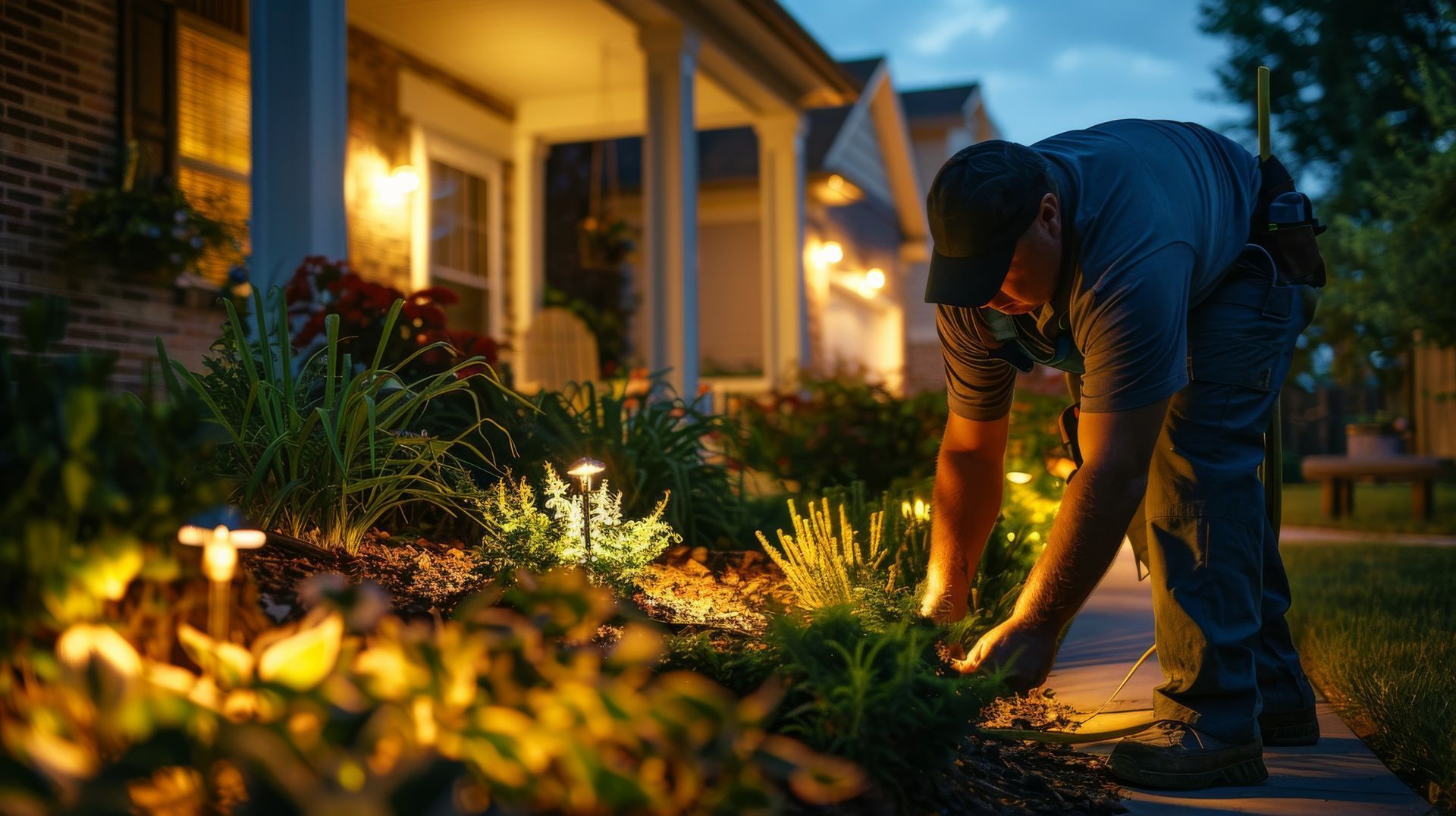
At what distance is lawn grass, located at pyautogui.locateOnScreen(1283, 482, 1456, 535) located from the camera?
8305 mm

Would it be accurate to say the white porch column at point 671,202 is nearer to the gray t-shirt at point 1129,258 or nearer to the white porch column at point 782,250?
the white porch column at point 782,250

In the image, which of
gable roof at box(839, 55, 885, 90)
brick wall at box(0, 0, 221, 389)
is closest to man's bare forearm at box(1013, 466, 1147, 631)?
brick wall at box(0, 0, 221, 389)

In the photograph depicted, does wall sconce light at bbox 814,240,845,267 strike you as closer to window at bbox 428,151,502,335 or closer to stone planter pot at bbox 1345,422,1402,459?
window at bbox 428,151,502,335

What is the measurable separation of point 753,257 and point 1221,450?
393 inches

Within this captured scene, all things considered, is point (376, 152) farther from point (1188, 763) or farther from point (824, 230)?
point (1188, 763)

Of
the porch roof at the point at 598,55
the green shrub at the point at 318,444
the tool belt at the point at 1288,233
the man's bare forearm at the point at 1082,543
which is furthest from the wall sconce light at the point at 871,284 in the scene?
the man's bare forearm at the point at 1082,543

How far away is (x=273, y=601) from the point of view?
1.68 meters

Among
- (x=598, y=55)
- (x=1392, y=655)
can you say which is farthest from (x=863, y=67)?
(x=1392, y=655)

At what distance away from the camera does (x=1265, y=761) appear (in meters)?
2.28

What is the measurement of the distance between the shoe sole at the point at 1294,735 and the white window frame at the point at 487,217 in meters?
6.12

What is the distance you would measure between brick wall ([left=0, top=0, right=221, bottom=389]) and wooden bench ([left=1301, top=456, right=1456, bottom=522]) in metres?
8.32

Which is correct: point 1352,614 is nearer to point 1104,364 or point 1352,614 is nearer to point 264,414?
point 1104,364

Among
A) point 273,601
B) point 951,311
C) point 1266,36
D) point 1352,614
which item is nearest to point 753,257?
point 1352,614

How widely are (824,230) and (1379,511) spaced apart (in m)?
5.88
